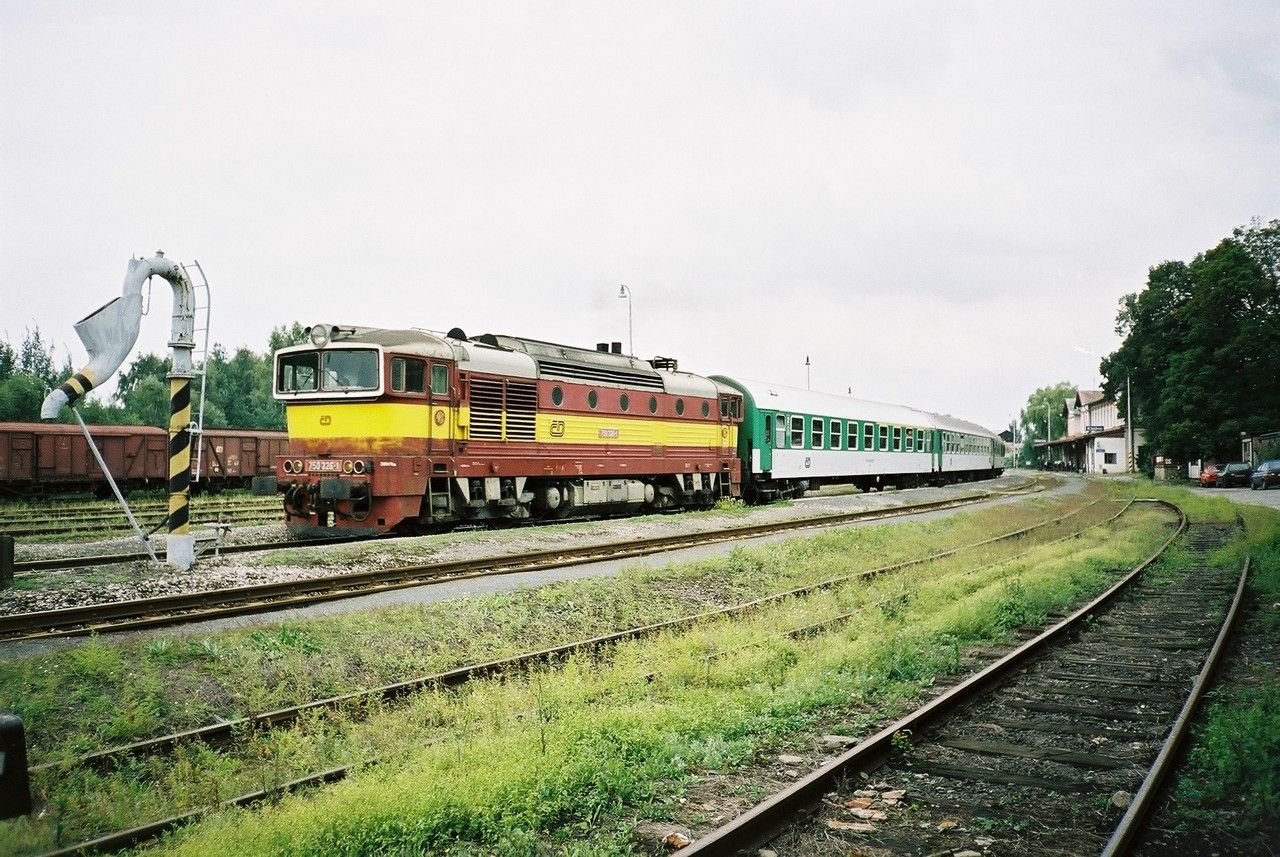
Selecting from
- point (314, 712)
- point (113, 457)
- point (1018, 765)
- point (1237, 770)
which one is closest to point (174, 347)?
point (314, 712)

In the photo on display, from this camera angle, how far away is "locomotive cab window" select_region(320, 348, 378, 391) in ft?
50.4

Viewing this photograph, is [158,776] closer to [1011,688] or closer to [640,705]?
[640,705]

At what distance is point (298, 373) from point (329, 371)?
808 mm

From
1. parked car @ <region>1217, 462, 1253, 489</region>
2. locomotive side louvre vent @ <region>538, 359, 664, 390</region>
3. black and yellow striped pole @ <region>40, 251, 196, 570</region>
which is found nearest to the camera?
black and yellow striped pole @ <region>40, 251, 196, 570</region>

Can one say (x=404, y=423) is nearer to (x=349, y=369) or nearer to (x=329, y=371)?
(x=349, y=369)

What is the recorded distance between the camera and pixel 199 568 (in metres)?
13.2

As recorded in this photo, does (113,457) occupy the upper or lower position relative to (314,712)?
upper

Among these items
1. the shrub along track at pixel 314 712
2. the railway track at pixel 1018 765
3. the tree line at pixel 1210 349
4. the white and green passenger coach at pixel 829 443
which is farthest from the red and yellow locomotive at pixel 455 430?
the tree line at pixel 1210 349

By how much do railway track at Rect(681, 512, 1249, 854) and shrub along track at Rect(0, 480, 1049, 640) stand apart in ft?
25.0

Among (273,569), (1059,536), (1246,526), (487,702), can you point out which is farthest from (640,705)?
(1246,526)

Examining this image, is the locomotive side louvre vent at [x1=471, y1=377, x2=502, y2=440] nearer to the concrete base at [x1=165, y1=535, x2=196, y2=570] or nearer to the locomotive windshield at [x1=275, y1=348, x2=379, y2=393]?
the locomotive windshield at [x1=275, y1=348, x2=379, y2=393]

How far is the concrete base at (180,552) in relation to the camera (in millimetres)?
13047

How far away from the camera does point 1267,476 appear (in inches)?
1539

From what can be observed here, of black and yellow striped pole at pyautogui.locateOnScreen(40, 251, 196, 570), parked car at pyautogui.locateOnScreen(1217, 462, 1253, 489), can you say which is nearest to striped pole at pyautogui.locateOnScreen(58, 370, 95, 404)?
black and yellow striped pole at pyautogui.locateOnScreen(40, 251, 196, 570)
